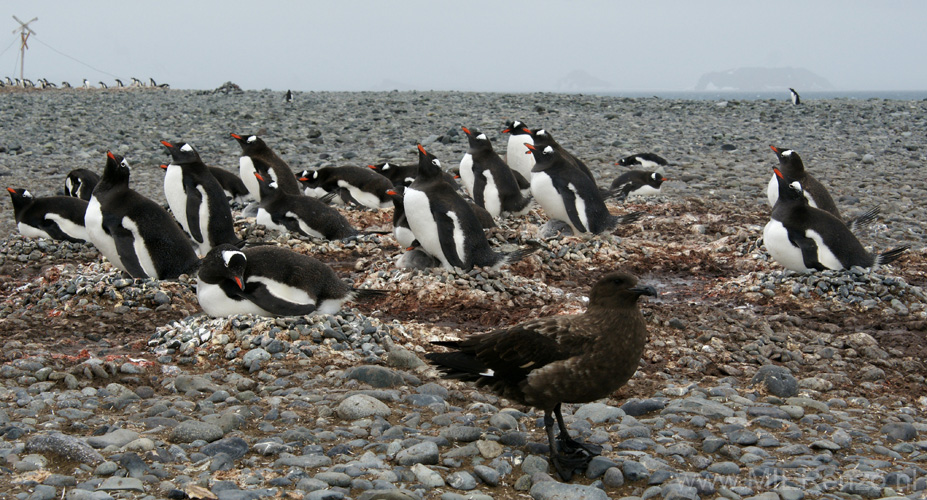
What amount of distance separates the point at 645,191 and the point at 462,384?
6.64m

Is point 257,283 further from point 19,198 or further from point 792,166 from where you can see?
point 792,166

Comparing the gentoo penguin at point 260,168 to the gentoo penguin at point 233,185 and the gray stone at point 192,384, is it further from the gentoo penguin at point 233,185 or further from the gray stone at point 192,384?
the gray stone at point 192,384

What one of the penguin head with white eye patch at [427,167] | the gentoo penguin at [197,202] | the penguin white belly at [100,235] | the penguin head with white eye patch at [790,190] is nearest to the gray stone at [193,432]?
the penguin white belly at [100,235]

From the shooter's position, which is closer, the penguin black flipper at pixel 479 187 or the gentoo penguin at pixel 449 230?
the gentoo penguin at pixel 449 230

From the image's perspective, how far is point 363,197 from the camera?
9484mm

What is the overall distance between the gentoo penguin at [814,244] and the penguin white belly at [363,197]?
4.74m

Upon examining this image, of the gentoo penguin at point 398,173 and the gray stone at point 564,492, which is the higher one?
the gentoo penguin at point 398,173

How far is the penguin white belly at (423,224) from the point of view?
6.37 metres

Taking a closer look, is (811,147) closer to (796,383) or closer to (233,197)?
(233,197)

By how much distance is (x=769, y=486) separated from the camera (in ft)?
9.84

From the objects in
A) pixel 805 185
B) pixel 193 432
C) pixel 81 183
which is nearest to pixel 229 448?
pixel 193 432

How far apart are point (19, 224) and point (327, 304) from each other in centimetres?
429

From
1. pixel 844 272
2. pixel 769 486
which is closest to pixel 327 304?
pixel 769 486

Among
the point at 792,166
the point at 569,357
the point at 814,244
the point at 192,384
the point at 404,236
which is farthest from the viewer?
the point at 792,166
